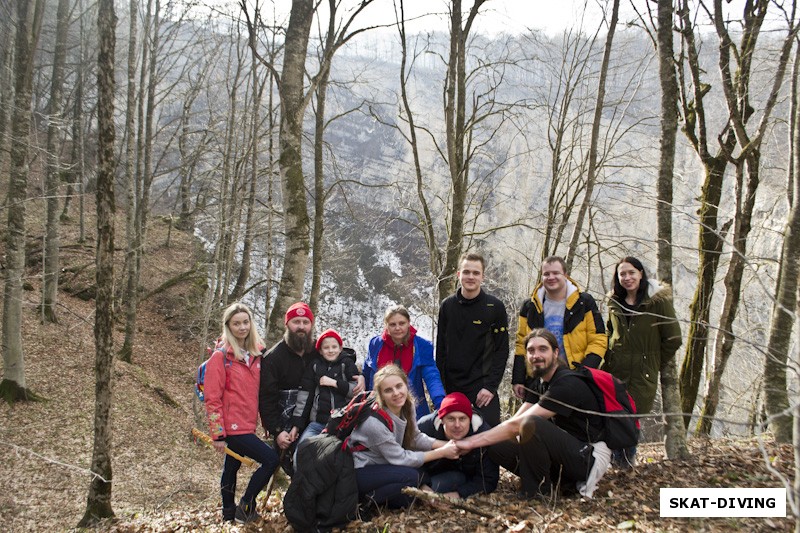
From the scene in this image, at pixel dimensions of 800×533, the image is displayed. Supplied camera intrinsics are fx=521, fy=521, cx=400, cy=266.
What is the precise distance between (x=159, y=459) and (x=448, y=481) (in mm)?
7157

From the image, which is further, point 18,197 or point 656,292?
point 18,197

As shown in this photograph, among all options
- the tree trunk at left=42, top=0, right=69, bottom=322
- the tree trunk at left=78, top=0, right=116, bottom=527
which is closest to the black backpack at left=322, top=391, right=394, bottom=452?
the tree trunk at left=78, top=0, right=116, bottom=527

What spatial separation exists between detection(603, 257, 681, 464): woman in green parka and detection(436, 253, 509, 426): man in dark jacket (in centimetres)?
109

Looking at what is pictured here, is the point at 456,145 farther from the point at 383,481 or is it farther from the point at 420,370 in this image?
the point at 383,481

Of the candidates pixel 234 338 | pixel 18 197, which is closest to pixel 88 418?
pixel 18 197

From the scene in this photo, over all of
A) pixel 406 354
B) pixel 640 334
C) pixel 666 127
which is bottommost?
pixel 406 354

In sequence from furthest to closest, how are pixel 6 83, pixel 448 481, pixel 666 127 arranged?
pixel 6 83, pixel 666 127, pixel 448 481

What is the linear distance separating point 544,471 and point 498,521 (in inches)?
24.8

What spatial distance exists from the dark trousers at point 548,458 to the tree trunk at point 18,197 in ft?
29.8

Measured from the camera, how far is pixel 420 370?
4.92 meters

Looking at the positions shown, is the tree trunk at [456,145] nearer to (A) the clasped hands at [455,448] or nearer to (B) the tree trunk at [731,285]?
(B) the tree trunk at [731,285]

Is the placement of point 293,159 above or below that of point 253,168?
below

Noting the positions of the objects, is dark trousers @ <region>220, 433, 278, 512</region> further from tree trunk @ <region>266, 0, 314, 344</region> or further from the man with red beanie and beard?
tree trunk @ <region>266, 0, 314, 344</region>

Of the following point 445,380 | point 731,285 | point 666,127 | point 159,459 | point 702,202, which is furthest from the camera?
point 159,459
